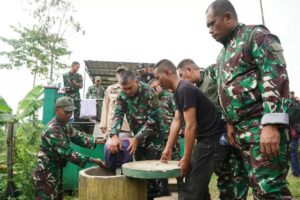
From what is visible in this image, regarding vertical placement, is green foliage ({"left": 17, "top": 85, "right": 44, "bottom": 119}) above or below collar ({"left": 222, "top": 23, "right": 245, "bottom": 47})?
below

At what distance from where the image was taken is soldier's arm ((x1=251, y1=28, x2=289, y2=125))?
6.81 feet

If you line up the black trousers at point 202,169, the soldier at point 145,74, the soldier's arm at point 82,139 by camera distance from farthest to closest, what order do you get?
the soldier at point 145,74 → the soldier's arm at point 82,139 → the black trousers at point 202,169

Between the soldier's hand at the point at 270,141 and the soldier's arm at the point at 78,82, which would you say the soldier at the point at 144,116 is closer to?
the soldier's hand at the point at 270,141

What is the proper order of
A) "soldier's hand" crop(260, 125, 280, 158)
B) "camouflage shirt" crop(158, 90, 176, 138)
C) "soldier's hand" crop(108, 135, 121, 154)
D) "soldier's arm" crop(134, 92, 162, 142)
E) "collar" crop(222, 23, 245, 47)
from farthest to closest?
1. "camouflage shirt" crop(158, 90, 176, 138)
2. "soldier's arm" crop(134, 92, 162, 142)
3. "soldier's hand" crop(108, 135, 121, 154)
4. "collar" crop(222, 23, 245, 47)
5. "soldier's hand" crop(260, 125, 280, 158)

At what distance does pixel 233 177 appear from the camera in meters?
2.84

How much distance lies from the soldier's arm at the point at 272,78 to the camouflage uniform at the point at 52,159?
2648mm

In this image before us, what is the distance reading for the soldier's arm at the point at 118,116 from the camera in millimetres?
3953

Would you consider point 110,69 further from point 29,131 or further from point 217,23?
point 217,23

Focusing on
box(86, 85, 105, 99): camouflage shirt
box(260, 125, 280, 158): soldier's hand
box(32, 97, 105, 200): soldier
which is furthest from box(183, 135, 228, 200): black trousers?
box(86, 85, 105, 99): camouflage shirt

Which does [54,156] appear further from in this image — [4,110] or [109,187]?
[4,110]

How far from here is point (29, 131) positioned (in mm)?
6621

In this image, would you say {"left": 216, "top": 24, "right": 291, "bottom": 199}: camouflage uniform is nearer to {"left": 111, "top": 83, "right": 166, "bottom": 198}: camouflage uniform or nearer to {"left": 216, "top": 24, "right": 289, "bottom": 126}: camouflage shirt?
{"left": 216, "top": 24, "right": 289, "bottom": 126}: camouflage shirt

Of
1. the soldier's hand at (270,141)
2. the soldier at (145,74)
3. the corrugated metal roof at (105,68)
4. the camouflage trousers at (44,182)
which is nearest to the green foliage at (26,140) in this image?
the camouflage trousers at (44,182)

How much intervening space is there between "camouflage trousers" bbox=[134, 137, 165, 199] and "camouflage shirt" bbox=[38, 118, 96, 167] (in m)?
0.71
